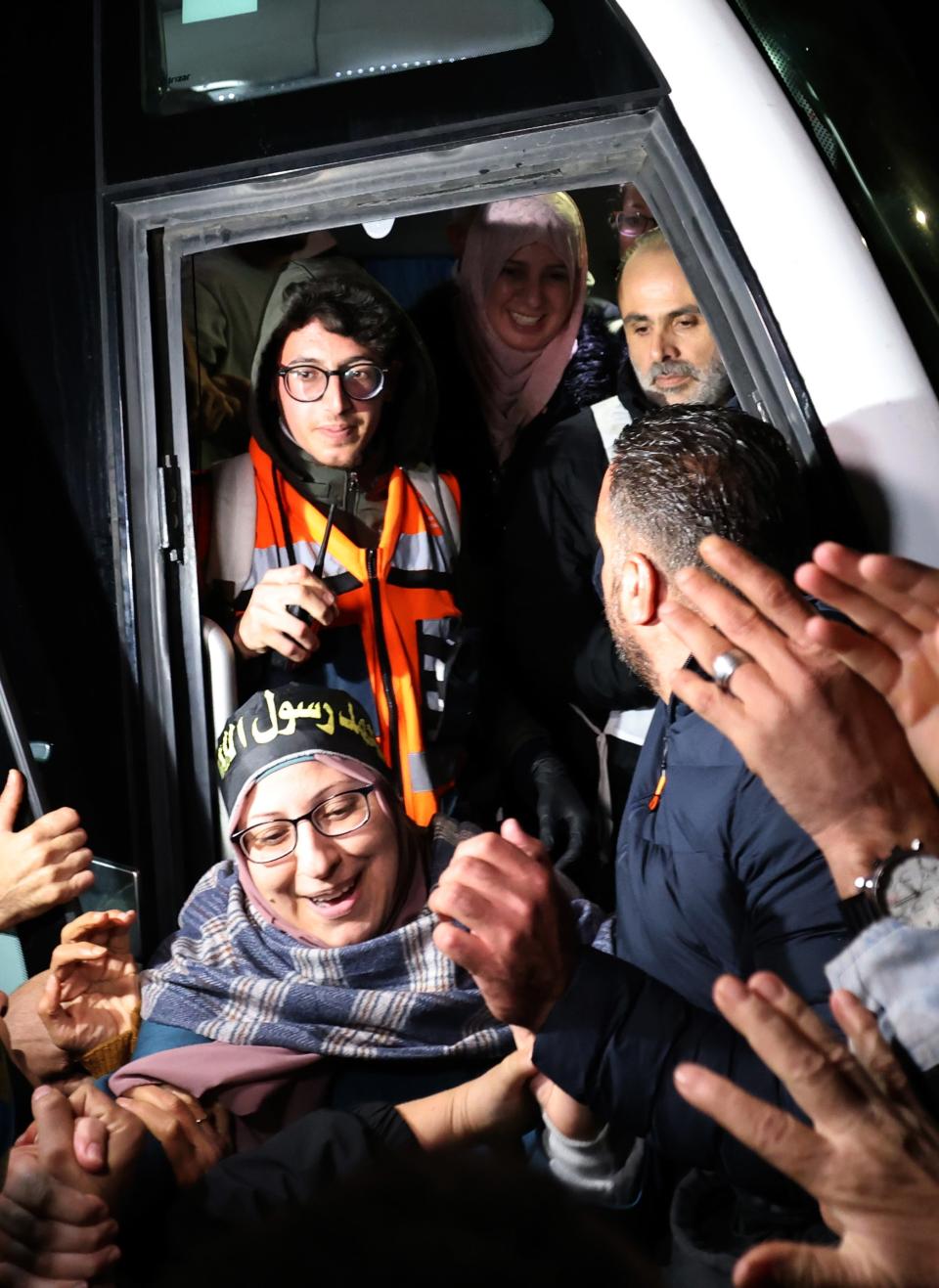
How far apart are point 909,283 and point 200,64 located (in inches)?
21.8

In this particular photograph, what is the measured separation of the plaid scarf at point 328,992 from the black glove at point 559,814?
A: 0.07m

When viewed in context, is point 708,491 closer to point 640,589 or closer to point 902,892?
point 640,589

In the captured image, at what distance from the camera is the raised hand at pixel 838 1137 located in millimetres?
641

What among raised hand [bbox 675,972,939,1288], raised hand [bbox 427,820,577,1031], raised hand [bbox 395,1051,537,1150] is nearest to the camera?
raised hand [bbox 675,972,939,1288]

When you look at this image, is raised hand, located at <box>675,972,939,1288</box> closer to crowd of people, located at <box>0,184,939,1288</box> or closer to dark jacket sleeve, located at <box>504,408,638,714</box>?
crowd of people, located at <box>0,184,939,1288</box>

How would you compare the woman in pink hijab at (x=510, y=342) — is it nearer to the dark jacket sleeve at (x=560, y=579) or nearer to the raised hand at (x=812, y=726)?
the dark jacket sleeve at (x=560, y=579)

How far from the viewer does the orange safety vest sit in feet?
3.45

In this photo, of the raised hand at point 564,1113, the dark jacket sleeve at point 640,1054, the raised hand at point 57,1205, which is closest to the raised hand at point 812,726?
the dark jacket sleeve at point 640,1054

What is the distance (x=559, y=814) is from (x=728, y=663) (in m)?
0.33

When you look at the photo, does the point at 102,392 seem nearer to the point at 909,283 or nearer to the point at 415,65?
the point at 415,65

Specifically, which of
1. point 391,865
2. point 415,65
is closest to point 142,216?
point 415,65

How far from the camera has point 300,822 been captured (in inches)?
39.7

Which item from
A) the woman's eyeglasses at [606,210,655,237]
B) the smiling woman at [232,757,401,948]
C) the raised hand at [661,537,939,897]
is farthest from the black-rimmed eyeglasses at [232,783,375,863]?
the woman's eyeglasses at [606,210,655,237]

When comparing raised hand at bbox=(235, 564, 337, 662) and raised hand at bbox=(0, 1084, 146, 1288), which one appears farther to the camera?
raised hand at bbox=(235, 564, 337, 662)
